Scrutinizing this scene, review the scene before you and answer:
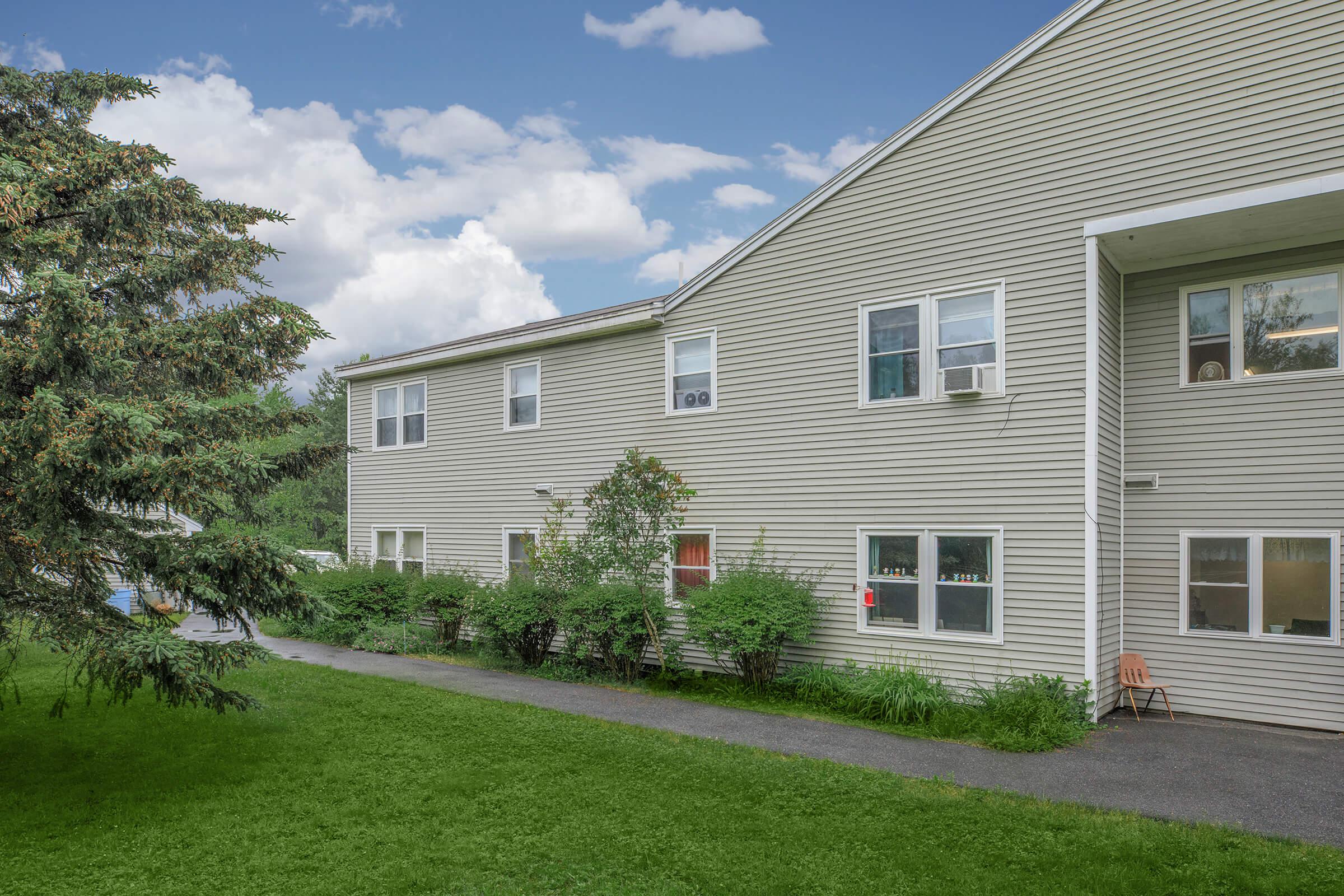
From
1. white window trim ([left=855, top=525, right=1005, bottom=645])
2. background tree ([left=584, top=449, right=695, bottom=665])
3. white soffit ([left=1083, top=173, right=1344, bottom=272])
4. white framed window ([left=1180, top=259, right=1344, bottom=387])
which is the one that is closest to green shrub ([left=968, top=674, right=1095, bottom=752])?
white window trim ([left=855, top=525, right=1005, bottom=645])

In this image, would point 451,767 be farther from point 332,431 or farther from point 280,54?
point 332,431

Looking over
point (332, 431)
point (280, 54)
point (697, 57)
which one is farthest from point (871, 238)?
point (332, 431)

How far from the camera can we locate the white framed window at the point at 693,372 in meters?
12.1

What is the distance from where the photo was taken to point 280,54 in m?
15.0

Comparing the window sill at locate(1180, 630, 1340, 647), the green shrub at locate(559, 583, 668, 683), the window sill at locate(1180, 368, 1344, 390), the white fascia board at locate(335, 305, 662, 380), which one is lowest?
the green shrub at locate(559, 583, 668, 683)

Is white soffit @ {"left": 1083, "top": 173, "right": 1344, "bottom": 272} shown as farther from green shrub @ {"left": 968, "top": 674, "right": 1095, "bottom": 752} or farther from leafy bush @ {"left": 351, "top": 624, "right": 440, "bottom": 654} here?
leafy bush @ {"left": 351, "top": 624, "right": 440, "bottom": 654}

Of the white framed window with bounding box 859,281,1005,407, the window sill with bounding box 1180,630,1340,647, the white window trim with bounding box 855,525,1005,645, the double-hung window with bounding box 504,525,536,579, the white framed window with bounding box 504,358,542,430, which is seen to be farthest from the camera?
the white framed window with bounding box 504,358,542,430

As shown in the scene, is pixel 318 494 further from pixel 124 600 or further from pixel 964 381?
pixel 964 381

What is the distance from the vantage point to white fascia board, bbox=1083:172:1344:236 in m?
7.73

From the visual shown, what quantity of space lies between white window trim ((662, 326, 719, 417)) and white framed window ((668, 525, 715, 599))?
1785mm

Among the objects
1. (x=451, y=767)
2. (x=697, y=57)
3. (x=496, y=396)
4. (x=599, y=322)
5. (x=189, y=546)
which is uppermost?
(x=697, y=57)

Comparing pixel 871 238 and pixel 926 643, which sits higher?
pixel 871 238

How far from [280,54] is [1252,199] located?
15.6 metres

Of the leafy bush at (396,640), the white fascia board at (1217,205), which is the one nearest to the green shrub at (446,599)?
the leafy bush at (396,640)
